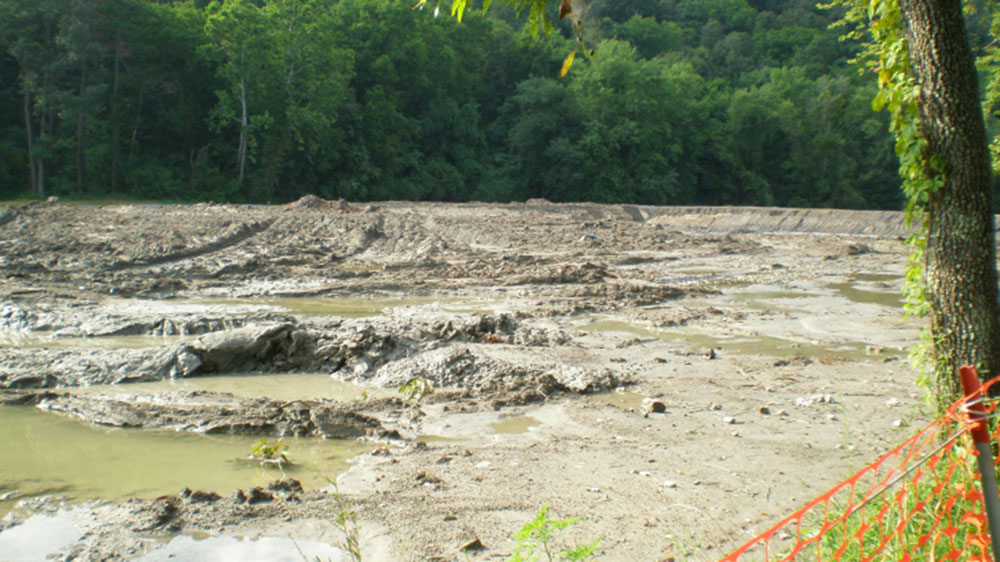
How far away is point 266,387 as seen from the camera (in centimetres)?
748

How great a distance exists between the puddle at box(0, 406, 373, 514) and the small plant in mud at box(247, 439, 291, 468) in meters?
0.07

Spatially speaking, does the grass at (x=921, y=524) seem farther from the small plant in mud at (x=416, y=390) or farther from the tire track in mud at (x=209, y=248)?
the tire track in mud at (x=209, y=248)

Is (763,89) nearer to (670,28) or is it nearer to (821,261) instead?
(670,28)

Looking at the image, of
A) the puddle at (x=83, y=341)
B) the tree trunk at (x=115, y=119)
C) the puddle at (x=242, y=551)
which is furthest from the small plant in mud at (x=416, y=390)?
the tree trunk at (x=115, y=119)

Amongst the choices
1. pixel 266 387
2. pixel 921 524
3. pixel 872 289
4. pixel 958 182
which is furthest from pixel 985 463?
pixel 872 289

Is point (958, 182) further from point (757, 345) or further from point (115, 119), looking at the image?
point (115, 119)

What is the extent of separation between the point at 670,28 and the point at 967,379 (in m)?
93.9

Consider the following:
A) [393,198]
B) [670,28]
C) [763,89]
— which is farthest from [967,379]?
[670,28]

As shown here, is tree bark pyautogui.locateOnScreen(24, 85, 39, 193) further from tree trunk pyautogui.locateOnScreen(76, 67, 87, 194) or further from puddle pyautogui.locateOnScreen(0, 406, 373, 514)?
puddle pyautogui.locateOnScreen(0, 406, 373, 514)

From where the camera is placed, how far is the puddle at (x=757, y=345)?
29.0ft

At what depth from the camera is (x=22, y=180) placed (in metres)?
36.0

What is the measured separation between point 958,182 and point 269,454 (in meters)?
4.53

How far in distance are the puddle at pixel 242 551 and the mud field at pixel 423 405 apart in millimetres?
20

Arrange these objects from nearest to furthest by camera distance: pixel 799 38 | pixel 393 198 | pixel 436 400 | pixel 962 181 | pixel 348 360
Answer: pixel 962 181 → pixel 436 400 → pixel 348 360 → pixel 393 198 → pixel 799 38
